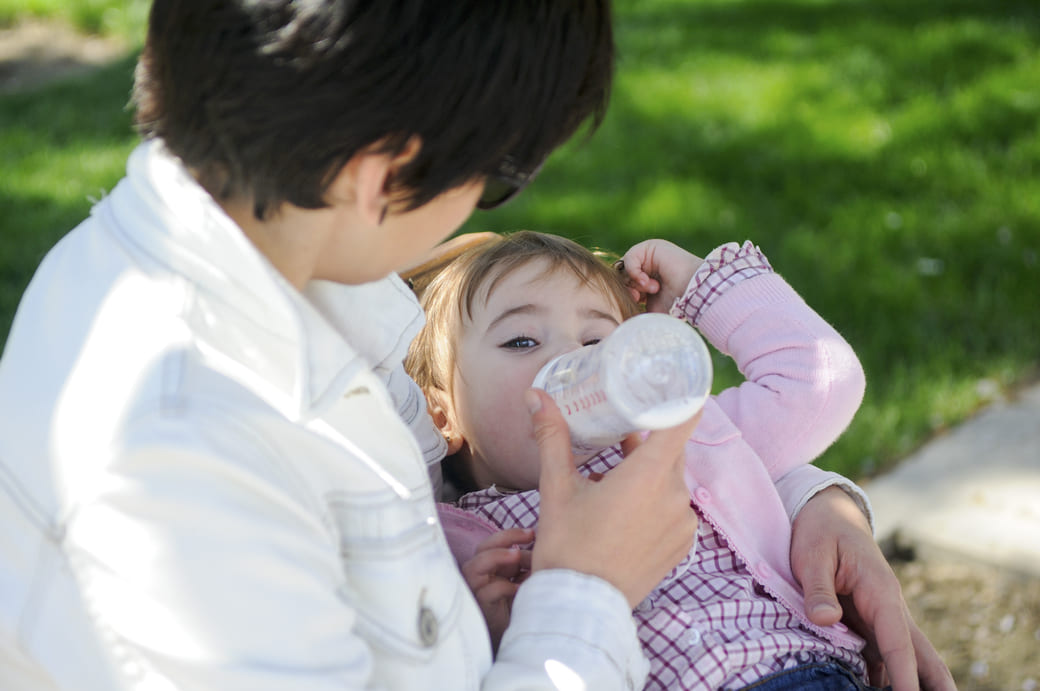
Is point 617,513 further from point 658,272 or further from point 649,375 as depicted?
point 658,272

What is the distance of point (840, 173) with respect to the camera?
450cm

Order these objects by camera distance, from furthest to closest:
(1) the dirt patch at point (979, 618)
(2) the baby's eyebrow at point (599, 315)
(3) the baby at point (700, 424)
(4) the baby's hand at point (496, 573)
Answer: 1. (1) the dirt patch at point (979, 618)
2. (2) the baby's eyebrow at point (599, 315)
3. (3) the baby at point (700, 424)
4. (4) the baby's hand at point (496, 573)

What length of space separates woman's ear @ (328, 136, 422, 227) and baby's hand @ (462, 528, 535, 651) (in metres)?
0.56

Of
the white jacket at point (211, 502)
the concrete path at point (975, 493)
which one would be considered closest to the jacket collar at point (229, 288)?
the white jacket at point (211, 502)

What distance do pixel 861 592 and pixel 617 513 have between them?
582 millimetres

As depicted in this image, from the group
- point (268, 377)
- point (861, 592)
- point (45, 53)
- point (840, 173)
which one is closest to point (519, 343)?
point (861, 592)

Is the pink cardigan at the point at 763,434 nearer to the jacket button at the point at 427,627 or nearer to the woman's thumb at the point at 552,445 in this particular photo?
the woman's thumb at the point at 552,445

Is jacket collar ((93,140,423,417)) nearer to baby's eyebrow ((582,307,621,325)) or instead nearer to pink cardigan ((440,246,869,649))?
pink cardigan ((440,246,869,649))

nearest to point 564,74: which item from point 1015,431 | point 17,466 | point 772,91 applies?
point 17,466

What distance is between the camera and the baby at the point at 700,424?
1637 millimetres

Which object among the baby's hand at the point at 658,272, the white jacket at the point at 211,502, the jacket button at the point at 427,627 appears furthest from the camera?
the baby's hand at the point at 658,272

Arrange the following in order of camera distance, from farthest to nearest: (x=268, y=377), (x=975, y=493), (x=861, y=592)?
(x=975, y=493) < (x=861, y=592) < (x=268, y=377)

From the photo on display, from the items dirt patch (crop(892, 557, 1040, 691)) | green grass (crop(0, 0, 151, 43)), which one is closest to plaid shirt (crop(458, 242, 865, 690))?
dirt patch (crop(892, 557, 1040, 691))

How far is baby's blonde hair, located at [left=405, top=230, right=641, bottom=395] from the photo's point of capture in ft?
6.39
